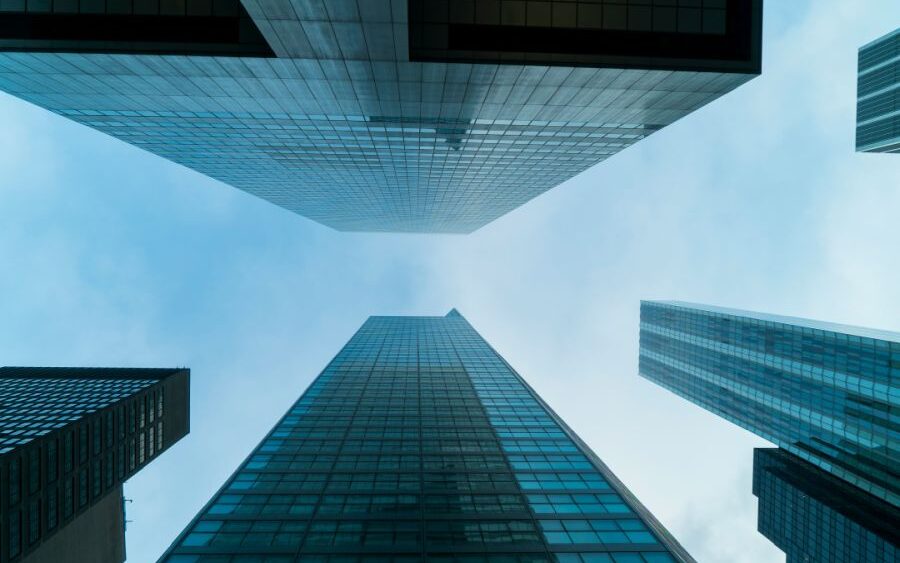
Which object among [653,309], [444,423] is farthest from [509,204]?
[653,309]

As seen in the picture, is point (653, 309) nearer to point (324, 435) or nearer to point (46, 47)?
point (324, 435)

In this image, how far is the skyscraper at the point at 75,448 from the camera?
58.1 metres

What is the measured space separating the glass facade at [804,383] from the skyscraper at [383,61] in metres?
81.0

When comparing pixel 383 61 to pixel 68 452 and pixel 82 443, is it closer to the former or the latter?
pixel 68 452

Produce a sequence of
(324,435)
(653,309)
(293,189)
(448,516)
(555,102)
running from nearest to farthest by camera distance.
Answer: (555,102) → (448,516) → (324,435) → (293,189) → (653,309)

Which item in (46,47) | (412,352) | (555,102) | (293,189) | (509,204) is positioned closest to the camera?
(46,47)

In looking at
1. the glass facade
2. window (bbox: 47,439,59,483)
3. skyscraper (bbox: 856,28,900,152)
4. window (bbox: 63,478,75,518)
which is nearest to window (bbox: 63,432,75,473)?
window (bbox: 63,478,75,518)

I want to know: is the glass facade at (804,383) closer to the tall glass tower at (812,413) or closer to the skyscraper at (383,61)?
the tall glass tower at (812,413)

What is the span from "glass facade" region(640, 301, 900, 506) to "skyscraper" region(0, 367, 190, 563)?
12370 cm

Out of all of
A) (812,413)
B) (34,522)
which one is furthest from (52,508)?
(812,413)

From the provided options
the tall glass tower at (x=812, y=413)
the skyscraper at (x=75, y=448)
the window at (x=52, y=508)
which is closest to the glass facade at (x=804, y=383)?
the tall glass tower at (x=812, y=413)

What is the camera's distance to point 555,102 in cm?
3150

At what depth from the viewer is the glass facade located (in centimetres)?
8712

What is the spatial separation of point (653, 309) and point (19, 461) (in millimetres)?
162226
